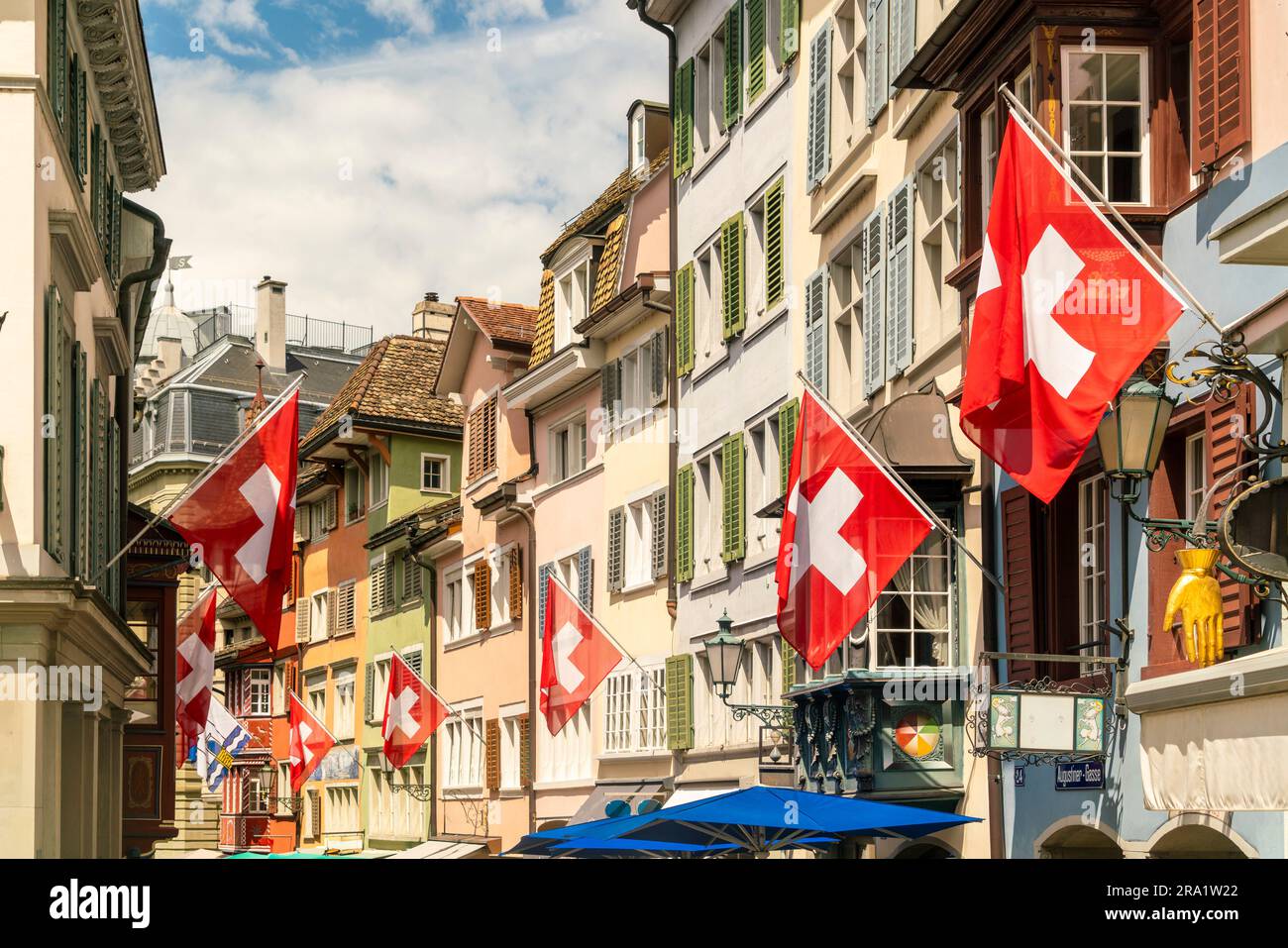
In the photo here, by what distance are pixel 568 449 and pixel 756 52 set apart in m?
11.5

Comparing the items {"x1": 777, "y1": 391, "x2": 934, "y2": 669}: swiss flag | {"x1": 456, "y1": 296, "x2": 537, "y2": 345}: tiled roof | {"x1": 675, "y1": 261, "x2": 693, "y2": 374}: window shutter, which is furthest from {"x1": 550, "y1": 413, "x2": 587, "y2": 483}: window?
{"x1": 777, "y1": 391, "x2": 934, "y2": 669}: swiss flag

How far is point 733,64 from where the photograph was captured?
2933cm

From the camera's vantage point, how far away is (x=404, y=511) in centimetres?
5178

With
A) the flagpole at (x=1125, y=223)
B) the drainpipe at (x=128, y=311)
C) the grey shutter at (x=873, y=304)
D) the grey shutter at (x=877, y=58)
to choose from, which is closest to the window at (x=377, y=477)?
the drainpipe at (x=128, y=311)

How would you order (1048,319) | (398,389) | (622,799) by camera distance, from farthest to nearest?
1. (398,389)
2. (622,799)
3. (1048,319)

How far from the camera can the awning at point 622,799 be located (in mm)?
31703

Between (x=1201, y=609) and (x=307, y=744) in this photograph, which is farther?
(x=307, y=744)

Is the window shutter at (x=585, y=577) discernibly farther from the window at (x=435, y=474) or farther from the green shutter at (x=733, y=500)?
the window at (x=435, y=474)

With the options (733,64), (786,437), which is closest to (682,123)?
(733,64)

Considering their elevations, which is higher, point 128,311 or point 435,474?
point 128,311

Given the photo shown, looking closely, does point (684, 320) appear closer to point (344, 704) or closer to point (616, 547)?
point (616, 547)
